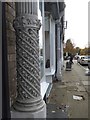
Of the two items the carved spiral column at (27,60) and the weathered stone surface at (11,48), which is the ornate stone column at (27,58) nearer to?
the carved spiral column at (27,60)

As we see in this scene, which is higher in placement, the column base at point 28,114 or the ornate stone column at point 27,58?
the ornate stone column at point 27,58

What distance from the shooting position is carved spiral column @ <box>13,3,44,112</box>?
2.82m

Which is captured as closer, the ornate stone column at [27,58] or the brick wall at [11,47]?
the ornate stone column at [27,58]

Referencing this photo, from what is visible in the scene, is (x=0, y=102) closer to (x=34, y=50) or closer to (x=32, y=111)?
(x=32, y=111)

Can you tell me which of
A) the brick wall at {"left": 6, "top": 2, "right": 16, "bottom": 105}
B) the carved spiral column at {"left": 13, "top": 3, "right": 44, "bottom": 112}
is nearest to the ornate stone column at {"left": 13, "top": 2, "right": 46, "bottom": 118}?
the carved spiral column at {"left": 13, "top": 3, "right": 44, "bottom": 112}

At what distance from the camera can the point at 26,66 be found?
2.83 metres

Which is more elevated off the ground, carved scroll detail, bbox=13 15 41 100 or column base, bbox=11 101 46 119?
carved scroll detail, bbox=13 15 41 100

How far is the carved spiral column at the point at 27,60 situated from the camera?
2816 mm

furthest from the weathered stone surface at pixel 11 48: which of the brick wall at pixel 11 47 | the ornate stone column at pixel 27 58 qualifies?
the ornate stone column at pixel 27 58

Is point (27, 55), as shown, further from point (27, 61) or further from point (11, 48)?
point (11, 48)

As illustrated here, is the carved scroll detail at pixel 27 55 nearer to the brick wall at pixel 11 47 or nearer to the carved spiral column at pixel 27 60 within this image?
the carved spiral column at pixel 27 60

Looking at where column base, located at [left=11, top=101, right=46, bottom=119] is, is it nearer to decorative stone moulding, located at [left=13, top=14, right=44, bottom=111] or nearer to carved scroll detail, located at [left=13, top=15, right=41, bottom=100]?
decorative stone moulding, located at [left=13, top=14, right=44, bottom=111]

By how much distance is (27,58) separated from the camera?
9.25 ft

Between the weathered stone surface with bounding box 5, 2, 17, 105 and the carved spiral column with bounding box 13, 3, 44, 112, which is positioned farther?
the weathered stone surface with bounding box 5, 2, 17, 105
